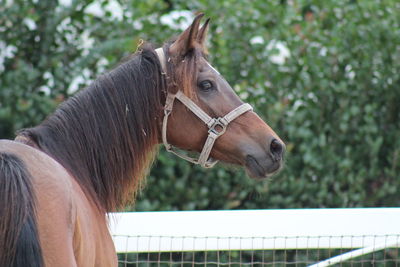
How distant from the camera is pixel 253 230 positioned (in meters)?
4.47

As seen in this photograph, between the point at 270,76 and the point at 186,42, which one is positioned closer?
the point at 186,42

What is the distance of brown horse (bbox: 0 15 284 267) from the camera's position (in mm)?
3219

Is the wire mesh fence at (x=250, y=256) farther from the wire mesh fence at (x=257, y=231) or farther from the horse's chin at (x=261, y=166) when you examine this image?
the horse's chin at (x=261, y=166)

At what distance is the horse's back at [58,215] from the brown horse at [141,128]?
0.27ft

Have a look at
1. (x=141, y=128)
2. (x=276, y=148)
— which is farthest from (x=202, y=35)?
(x=276, y=148)

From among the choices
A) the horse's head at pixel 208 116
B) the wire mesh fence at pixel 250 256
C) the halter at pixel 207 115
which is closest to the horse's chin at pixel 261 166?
the horse's head at pixel 208 116

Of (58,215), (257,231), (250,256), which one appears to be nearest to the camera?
(58,215)

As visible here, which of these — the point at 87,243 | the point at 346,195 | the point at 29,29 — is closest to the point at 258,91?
the point at 346,195

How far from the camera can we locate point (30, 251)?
2.43 metres

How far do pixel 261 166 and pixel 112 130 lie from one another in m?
0.73

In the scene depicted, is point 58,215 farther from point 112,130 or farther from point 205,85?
point 205,85

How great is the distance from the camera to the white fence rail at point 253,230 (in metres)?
4.36

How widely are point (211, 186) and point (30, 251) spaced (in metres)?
3.81

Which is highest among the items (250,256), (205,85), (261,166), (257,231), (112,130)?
(205,85)
